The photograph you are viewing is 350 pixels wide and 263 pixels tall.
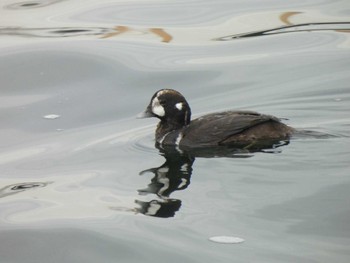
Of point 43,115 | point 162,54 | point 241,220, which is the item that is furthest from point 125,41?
point 241,220

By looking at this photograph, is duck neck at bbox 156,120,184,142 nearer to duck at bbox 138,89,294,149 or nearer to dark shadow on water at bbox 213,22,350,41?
duck at bbox 138,89,294,149

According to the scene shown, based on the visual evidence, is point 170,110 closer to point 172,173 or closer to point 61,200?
point 172,173

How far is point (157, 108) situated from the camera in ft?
34.3

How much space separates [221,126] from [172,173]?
823 millimetres

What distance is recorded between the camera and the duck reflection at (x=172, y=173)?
331 inches

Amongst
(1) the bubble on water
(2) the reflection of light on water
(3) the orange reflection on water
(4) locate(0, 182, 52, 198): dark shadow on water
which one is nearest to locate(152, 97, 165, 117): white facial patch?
(2) the reflection of light on water

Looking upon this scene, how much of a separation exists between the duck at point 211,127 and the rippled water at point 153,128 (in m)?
0.19

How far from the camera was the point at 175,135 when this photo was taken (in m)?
10.3

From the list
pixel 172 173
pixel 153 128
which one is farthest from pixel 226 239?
pixel 153 128

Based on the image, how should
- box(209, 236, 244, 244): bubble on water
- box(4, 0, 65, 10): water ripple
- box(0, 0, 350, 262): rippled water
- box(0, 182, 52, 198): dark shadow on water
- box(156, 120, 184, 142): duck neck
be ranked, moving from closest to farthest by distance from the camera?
box(209, 236, 244, 244): bubble on water → box(0, 0, 350, 262): rippled water → box(0, 182, 52, 198): dark shadow on water → box(156, 120, 184, 142): duck neck → box(4, 0, 65, 10): water ripple

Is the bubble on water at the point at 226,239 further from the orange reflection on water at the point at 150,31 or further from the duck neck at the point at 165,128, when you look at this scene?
the orange reflection on water at the point at 150,31

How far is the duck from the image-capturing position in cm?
989

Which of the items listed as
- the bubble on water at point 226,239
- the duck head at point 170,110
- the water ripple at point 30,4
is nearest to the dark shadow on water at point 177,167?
the duck head at point 170,110

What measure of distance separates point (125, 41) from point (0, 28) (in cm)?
173
